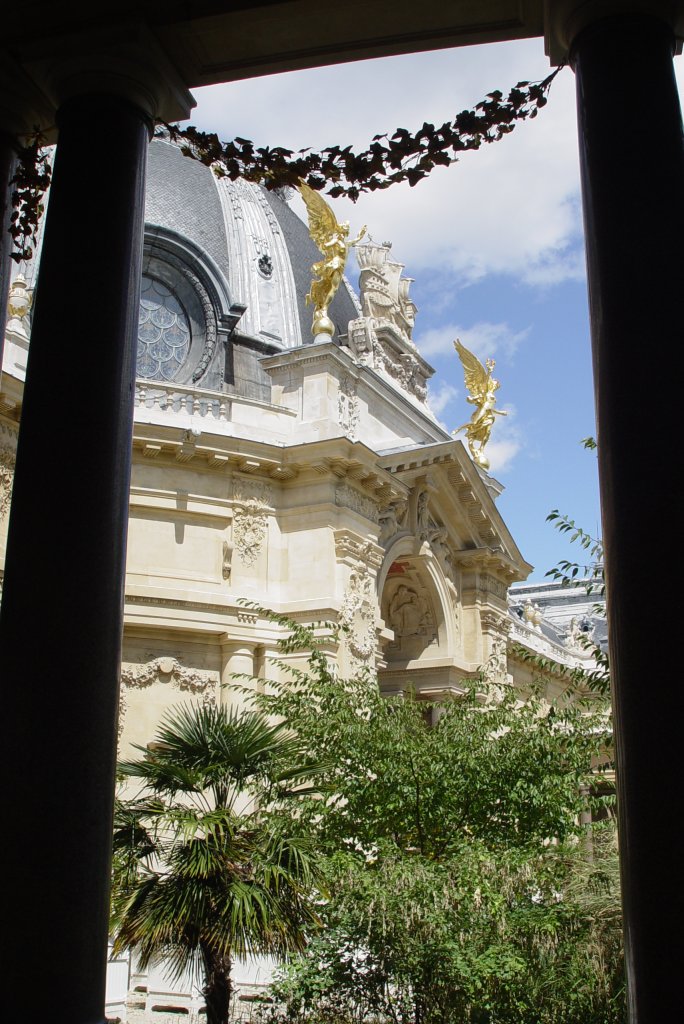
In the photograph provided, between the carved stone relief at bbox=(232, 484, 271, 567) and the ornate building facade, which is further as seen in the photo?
the carved stone relief at bbox=(232, 484, 271, 567)

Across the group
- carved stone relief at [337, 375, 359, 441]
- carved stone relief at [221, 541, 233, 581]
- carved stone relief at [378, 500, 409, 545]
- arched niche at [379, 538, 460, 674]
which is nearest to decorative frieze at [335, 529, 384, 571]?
carved stone relief at [378, 500, 409, 545]

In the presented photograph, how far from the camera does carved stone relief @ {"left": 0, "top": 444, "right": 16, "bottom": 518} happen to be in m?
18.0

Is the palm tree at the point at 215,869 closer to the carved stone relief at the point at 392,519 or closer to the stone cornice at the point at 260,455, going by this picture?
the stone cornice at the point at 260,455

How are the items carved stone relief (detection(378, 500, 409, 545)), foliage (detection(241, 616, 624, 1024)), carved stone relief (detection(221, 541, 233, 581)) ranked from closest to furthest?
foliage (detection(241, 616, 624, 1024)) < carved stone relief (detection(221, 541, 233, 581)) < carved stone relief (detection(378, 500, 409, 545))

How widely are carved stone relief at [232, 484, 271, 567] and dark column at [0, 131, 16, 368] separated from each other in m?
15.1

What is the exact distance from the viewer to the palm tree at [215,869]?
864 cm

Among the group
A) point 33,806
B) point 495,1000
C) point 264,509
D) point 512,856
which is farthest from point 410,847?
point 264,509

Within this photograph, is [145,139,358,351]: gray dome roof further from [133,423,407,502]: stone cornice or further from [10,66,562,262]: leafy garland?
[10,66,562,262]: leafy garland

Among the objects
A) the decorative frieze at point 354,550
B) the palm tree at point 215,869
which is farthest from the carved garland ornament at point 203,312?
the palm tree at point 215,869

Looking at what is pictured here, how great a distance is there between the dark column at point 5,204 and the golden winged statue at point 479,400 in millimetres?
23877

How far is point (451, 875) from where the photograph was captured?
10.3 meters

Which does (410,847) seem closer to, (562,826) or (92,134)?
(562,826)

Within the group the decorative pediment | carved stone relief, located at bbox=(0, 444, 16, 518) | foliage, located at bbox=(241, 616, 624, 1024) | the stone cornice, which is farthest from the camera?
the decorative pediment

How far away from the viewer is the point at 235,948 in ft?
28.3
